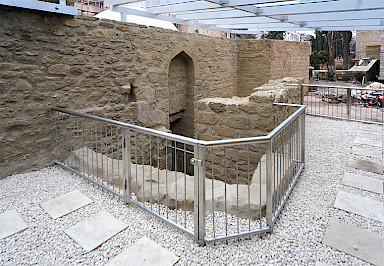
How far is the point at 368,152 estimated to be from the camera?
16.7ft

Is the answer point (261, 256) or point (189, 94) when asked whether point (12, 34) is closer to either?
point (261, 256)

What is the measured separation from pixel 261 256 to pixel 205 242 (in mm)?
468

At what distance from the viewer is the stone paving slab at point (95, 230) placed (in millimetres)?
2518

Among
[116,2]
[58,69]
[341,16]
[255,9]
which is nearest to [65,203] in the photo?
[58,69]

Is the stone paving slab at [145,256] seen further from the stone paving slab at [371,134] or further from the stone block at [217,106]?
the stone paving slab at [371,134]

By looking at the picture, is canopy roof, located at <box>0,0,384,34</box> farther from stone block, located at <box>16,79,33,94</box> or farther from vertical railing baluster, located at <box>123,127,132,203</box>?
vertical railing baluster, located at <box>123,127,132,203</box>

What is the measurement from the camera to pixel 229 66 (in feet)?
31.9

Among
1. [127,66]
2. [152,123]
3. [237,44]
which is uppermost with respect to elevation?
[237,44]

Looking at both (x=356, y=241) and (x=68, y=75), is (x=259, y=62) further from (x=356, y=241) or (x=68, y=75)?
(x=356, y=241)

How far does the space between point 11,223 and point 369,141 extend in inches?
240

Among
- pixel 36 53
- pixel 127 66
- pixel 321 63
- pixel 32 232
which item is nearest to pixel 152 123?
pixel 127 66

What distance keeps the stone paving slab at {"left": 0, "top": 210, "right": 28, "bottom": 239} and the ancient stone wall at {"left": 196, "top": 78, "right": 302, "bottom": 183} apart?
9.10 ft

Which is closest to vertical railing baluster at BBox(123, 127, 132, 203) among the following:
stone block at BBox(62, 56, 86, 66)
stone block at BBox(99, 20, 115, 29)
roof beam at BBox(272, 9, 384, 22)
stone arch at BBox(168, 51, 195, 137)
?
stone block at BBox(62, 56, 86, 66)

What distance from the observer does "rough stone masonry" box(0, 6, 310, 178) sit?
389 cm
